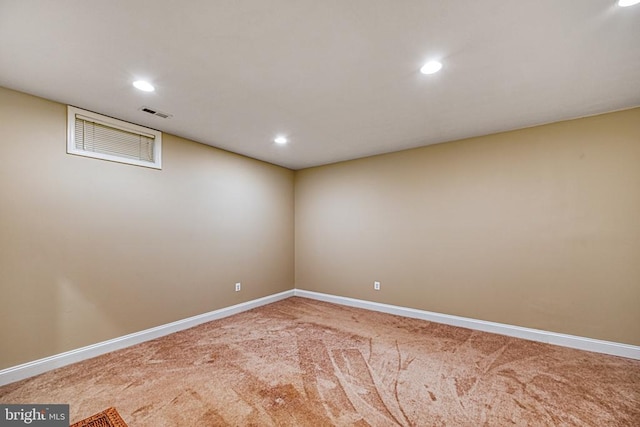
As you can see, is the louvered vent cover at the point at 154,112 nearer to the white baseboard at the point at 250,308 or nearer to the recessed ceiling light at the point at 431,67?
the white baseboard at the point at 250,308

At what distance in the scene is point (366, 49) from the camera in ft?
6.17

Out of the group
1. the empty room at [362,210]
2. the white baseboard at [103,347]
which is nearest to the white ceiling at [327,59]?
the empty room at [362,210]

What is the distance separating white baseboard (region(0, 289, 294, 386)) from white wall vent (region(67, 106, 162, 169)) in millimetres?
1997

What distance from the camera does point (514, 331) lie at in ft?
10.8

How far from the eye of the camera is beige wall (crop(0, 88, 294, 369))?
2.40 meters

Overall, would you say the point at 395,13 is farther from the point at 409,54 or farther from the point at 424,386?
the point at 424,386

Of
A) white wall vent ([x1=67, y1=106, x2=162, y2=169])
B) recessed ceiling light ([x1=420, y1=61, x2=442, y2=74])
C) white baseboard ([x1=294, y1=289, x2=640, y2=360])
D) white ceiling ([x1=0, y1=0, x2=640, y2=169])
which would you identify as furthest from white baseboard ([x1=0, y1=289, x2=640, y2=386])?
recessed ceiling light ([x1=420, y1=61, x2=442, y2=74])

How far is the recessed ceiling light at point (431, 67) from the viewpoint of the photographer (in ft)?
6.71

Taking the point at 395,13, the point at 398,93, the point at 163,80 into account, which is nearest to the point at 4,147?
the point at 163,80

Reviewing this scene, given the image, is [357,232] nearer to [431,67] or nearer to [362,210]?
[362,210]

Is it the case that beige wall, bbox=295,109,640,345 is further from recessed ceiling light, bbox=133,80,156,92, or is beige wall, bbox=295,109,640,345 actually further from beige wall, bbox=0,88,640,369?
recessed ceiling light, bbox=133,80,156,92

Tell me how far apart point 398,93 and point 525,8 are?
1.08m

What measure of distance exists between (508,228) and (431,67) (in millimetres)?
2432

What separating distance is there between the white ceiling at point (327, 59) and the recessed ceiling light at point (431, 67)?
53mm
